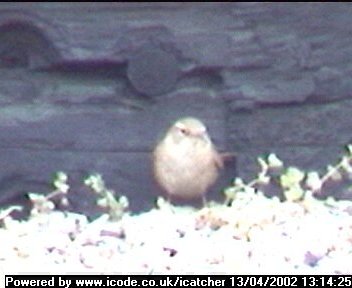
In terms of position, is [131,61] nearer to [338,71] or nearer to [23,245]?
[338,71]

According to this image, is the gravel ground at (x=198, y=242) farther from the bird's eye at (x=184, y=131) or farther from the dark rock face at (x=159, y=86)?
the dark rock face at (x=159, y=86)

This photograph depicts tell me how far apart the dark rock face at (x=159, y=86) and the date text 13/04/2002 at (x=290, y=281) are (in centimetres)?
203

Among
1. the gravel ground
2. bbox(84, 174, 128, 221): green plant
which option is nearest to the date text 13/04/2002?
the gravel ground

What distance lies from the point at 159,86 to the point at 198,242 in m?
1.51

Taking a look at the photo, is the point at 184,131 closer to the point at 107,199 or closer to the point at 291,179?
the point at 107,199

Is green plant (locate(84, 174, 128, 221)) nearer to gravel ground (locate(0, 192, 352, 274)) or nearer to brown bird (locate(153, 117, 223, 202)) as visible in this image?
gravel ground (locate(0, 192, 352, 274))

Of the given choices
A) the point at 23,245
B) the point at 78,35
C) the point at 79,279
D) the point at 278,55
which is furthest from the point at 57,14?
the point at 79,279

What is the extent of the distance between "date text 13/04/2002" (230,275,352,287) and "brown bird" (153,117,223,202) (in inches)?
75.1

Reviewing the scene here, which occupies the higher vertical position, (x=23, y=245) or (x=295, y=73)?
(x=295, y=73)

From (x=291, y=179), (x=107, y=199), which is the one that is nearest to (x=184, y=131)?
(x=107, y=199)

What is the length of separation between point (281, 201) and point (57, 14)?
121cm

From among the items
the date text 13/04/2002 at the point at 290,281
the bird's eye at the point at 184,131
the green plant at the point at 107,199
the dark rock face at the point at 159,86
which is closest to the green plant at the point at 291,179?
the dark rock face at the point at 159,86

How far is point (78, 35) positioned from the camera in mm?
8328

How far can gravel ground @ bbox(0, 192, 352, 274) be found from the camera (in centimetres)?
656
